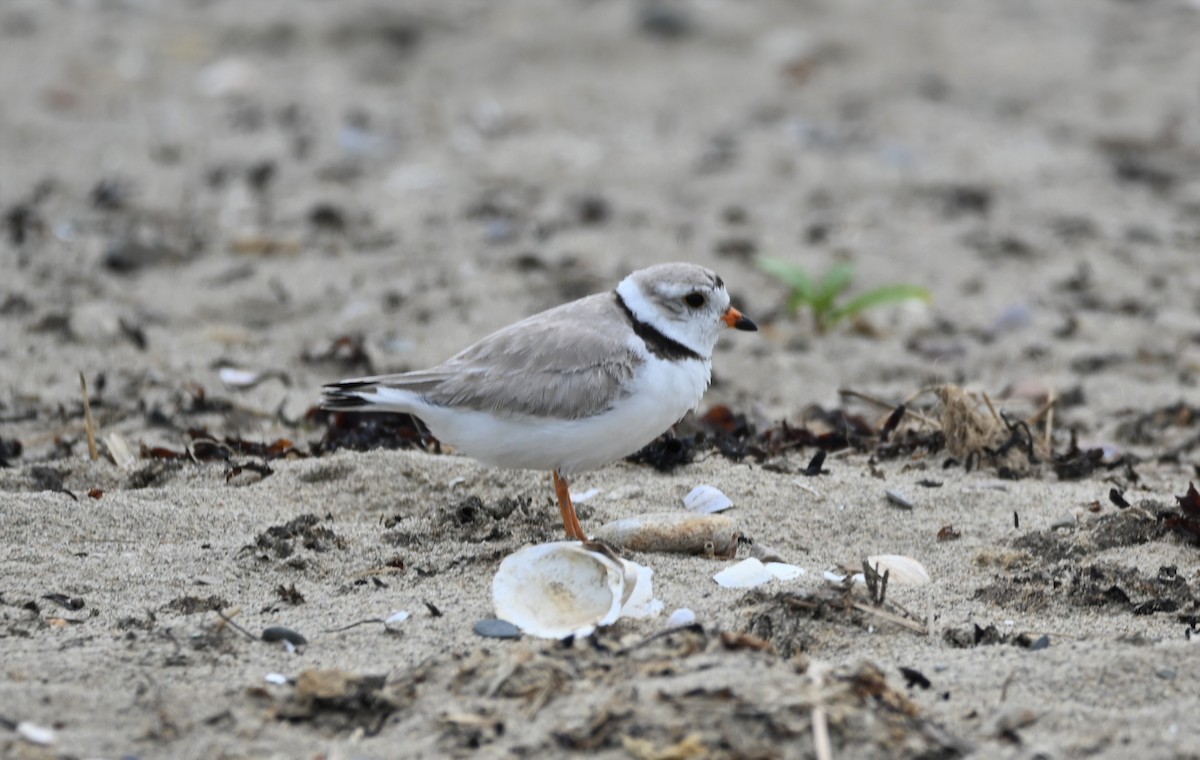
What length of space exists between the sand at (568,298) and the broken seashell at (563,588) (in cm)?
9

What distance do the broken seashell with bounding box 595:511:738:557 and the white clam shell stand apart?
40 cm

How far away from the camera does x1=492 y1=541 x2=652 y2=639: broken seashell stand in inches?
133

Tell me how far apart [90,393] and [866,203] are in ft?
16.4

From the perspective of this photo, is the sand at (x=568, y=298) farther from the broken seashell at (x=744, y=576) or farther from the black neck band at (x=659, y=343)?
the black neck band at (x=659, y=343)

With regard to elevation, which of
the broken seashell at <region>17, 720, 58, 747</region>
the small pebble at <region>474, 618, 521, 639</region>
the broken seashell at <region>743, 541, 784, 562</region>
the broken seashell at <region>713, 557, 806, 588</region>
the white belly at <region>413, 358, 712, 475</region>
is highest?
the white belly at <region>413, 358, 712, 475</region>

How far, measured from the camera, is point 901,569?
382 cm

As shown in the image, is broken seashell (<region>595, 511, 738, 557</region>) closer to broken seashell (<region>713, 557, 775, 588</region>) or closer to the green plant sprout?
broken seashell (<region>713, 557, 775, 588</region>)

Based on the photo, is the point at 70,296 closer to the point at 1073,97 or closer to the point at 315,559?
the point at 315,559

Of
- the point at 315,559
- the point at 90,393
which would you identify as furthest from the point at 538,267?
the point at 315,559

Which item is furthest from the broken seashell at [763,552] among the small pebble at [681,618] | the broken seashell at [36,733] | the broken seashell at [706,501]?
the broken seashell at [36,733]

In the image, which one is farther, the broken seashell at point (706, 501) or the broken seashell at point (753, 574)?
the broken seashell at point (706, 501)

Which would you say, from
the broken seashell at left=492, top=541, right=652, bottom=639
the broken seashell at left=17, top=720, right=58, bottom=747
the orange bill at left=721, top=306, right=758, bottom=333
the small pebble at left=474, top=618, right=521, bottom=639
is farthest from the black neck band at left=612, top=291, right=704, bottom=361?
the broken seashell at left=17, top=720, right=58, bottom=747

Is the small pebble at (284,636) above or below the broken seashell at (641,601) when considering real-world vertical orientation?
below

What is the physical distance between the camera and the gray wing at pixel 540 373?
3.84m
